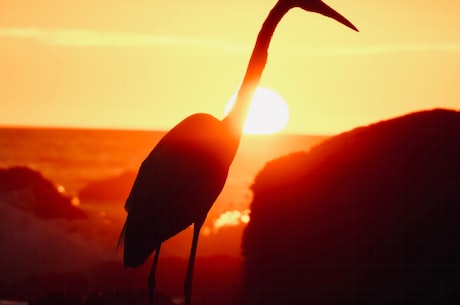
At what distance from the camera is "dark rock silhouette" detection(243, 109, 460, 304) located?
40.4 ft

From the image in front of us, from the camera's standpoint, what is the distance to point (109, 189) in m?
64.6

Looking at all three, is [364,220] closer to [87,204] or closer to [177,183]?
[177,183]

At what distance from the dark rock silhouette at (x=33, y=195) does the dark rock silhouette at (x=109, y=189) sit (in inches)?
1040

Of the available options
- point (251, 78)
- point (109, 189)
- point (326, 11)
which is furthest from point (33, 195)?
point (109, 189)

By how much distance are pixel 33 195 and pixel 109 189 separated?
31321 mm

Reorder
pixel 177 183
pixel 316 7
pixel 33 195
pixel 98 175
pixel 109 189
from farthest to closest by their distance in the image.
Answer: pixel 98 175 → pixel 109 189 → pixel 33 195 → pixel 316 7 → pixel 177 183

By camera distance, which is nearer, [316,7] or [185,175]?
[185,175]

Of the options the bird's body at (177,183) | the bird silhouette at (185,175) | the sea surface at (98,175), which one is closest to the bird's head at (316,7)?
the bird silhouette at (185,175)

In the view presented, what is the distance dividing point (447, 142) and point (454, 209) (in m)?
1.38

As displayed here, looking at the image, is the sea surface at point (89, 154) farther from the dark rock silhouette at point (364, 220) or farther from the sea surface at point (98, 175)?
the dark rock silhouette at point (364, 220)

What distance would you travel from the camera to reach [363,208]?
43.4 ft

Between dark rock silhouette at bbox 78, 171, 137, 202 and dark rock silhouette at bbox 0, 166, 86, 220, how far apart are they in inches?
1040

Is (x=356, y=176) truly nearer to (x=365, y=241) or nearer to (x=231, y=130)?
(x=365, y=241)

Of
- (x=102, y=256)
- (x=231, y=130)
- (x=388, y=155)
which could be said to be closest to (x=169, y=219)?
(x=231, y=130)
